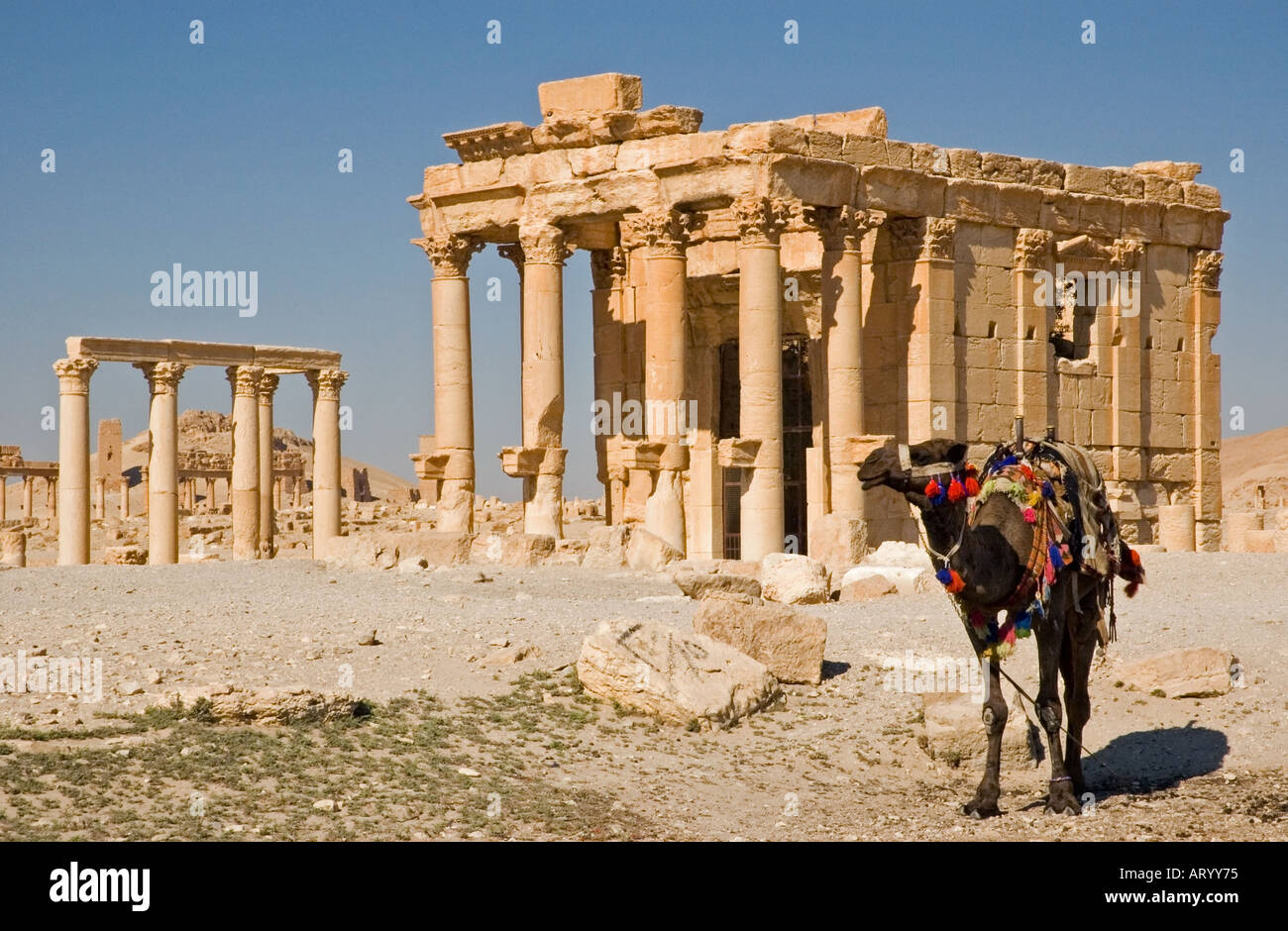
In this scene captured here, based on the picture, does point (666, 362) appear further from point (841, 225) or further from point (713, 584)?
point (713, 584)

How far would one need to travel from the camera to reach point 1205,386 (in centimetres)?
3650

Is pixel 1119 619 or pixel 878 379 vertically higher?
pixel 878 379

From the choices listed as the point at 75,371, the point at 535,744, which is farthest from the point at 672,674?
the point at 75,371

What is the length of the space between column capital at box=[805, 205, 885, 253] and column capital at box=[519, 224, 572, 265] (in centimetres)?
444

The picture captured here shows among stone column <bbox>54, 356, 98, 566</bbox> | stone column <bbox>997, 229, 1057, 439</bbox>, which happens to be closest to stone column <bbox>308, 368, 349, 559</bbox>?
stone column <bbox>54, 356, 98, 566</bbox>

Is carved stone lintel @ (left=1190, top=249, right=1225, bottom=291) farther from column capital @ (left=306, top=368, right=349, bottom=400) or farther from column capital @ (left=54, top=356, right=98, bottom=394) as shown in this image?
column capital @ (left=54, top=356, right=98, bottom=394)

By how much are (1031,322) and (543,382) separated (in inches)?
360

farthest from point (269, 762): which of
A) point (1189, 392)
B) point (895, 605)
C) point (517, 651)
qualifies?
point (1189, 392)

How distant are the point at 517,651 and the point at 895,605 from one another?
604 centimetres

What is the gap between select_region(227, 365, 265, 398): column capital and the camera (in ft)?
139

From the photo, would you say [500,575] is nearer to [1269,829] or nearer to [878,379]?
[878,379]

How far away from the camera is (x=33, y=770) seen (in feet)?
41.5

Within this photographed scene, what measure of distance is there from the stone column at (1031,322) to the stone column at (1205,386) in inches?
165

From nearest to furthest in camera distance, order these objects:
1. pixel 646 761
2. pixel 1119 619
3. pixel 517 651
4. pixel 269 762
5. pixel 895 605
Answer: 1. pixel 269 762
2. pixel 646 761
3. pixel 517 651
4. pixel 1119 619
5. pixel 895 605
